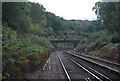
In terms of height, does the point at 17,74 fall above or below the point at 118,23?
below

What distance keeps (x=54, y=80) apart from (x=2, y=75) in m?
4.18

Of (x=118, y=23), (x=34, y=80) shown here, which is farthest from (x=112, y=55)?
(x=34, y=80)

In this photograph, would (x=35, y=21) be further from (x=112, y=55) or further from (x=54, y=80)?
(x=54, y=80)

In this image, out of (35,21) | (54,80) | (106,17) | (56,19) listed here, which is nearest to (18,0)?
(106,17)

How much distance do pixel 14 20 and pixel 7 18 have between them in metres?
1.90

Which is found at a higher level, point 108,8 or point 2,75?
point 108,8

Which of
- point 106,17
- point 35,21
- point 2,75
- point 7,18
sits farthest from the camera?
point 35,21

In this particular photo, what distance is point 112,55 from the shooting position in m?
28.7

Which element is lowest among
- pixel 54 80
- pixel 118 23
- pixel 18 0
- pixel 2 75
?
pixel 54 80

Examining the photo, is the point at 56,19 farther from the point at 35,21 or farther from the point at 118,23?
the point at 118,23

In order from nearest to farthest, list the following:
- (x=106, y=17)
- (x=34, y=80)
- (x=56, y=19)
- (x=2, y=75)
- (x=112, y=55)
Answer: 1. (x=2, y=75)
2. (x=34, y=80)
3. (x=112, y=55)
4. (x=106, y=17)
5. (x=56, y=19)

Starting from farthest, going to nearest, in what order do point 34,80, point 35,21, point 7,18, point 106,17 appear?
1. point 35,21
2. point 106,17
3. point 7,18
4. point 34,80

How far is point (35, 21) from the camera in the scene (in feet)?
226

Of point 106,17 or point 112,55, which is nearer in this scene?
point 112,55
